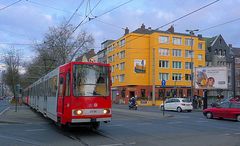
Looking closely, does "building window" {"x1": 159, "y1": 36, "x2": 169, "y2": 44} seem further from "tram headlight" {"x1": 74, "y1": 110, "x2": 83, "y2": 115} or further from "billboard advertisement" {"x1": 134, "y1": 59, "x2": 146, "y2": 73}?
"tram headlight" {"x1": 74, "y1": 110, "x2": 83, "y2": 115}

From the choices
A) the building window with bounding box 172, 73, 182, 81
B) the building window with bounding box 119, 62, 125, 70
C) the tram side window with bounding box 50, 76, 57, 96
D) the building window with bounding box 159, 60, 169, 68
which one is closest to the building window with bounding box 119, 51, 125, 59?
the building window with bounding box 119, 62, 125, 70

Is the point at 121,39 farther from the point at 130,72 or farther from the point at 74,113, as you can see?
the point at 74,113

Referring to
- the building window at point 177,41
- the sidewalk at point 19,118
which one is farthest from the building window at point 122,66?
the sidewalk at point 19,118

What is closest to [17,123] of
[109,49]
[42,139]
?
[42,139]

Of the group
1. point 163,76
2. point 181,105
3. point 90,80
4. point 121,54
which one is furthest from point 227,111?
point 121,54

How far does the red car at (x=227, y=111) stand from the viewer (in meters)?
25.7

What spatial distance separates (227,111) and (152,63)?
53645 mm

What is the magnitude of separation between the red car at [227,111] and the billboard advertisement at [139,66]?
51.1 m

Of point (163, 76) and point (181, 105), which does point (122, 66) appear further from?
point (181, 105)

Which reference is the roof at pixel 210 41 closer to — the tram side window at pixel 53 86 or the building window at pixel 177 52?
the building window at pixel 177 52

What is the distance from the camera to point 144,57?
263 feet

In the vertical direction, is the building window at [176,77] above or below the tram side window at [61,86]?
above

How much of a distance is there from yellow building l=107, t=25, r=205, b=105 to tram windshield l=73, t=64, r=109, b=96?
60.9 meters

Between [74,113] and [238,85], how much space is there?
93.8m
